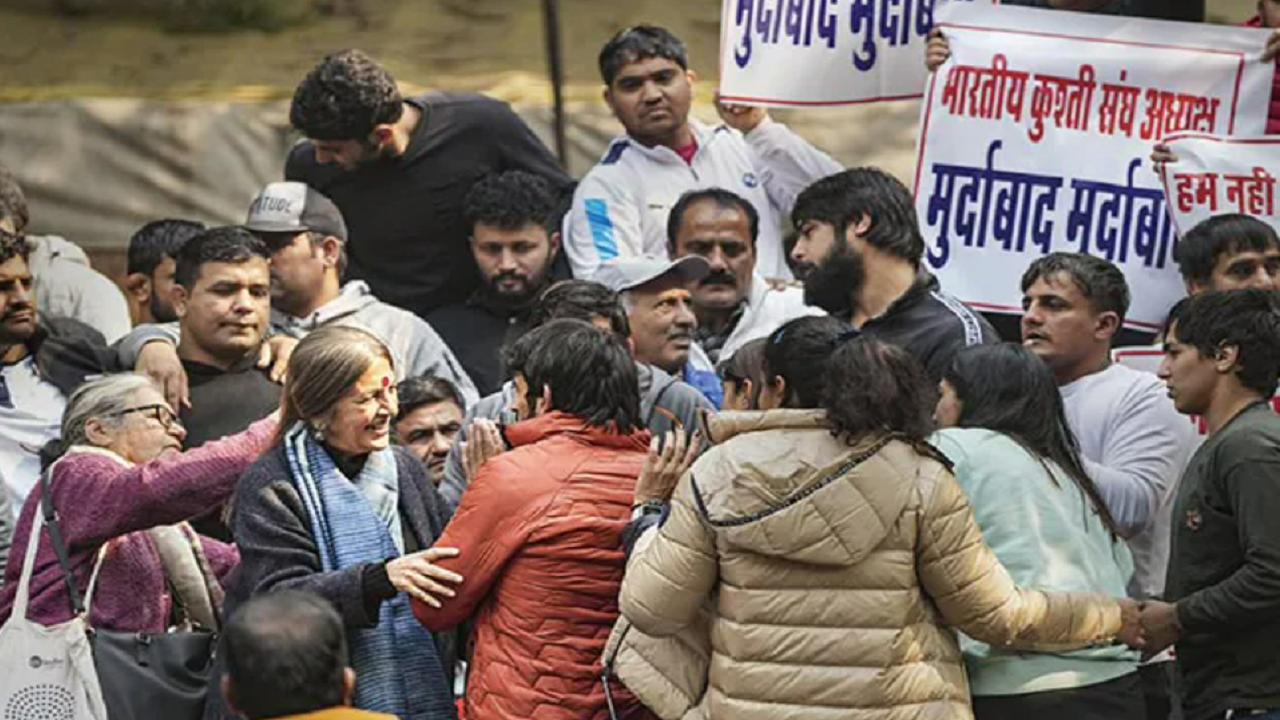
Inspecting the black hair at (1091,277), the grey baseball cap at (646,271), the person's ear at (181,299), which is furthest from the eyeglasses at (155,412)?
the black hair at (1091,277)

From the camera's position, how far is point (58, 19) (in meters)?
12.6

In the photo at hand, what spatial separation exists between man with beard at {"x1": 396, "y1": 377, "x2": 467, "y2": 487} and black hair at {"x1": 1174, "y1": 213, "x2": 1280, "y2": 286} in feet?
8.06

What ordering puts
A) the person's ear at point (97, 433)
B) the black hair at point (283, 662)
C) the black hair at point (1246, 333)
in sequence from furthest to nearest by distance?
1. the person's ear at point (97, 433)
2. the black hair at point (1246, 333)
3. the black hair at point (283, 662)

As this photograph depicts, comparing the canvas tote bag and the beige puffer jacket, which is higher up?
the beige puffer jacket

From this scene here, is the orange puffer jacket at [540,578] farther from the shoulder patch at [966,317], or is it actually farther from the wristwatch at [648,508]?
the shoulder patch at [966,317]

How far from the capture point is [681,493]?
22.3ft

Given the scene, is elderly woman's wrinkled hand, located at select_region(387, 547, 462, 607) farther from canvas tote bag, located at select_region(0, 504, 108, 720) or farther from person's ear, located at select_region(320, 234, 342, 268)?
person's ear, located at select_region(320, 234, 342, 268)

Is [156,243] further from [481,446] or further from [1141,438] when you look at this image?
[1141,438]

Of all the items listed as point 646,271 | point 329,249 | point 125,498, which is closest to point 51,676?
point 125,498

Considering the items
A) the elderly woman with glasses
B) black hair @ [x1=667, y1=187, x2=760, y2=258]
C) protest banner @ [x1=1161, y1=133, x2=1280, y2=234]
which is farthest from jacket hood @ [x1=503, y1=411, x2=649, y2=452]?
black hair @ [x1=667, y1=187, x2=760, y2=258]

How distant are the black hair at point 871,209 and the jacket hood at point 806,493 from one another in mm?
1955

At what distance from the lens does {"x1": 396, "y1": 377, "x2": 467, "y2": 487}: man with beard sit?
8.99m

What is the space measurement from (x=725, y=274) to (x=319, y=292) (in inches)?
57.8

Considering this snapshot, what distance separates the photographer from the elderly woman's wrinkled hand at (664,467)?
7.05 m
